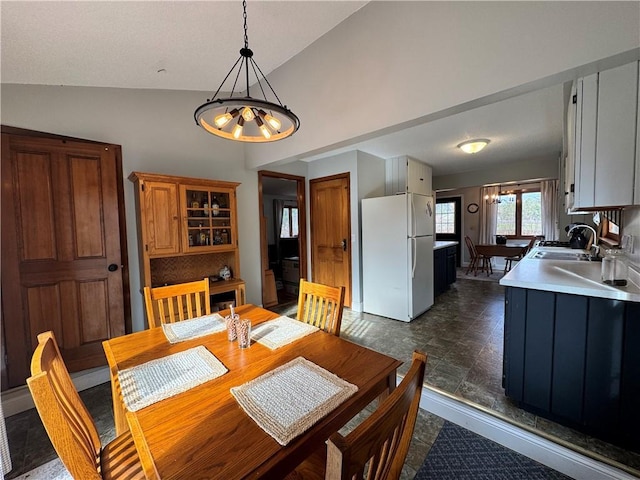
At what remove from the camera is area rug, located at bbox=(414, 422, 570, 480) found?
1.41 metres

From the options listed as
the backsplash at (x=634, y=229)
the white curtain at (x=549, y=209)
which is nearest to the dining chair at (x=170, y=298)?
the backsplash at (x=634, y=229)

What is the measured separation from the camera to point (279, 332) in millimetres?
1514

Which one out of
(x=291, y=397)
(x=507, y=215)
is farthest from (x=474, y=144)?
(x=507, y=215)

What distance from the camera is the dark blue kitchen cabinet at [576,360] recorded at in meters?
1.41

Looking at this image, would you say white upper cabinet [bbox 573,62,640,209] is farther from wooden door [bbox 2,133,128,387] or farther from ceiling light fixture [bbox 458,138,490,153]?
wooden door [bbox 2,133,128,387]

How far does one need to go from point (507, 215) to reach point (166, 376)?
318 inches

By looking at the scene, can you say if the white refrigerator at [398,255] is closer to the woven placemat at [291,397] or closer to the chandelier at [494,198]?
the woven placemat at [291,397]

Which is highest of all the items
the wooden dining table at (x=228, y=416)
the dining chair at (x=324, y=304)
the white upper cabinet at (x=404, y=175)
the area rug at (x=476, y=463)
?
the white upper cabinet at (x=404, y=175)

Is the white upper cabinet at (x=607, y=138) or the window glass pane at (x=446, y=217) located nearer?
the white upper cabinet at (x=607, y=138)

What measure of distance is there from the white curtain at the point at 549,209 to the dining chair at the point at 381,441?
23.9 ft

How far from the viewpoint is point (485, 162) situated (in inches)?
192

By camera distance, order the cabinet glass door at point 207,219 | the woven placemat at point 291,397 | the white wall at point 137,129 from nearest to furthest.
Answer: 1. the woven placemat at point 291,397
2. the white wall at point 137,129
3. the cabinet glass door at point 207,219

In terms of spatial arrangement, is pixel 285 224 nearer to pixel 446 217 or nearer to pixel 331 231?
pixel 331 231

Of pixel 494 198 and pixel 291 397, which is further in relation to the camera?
pixel 494 198
